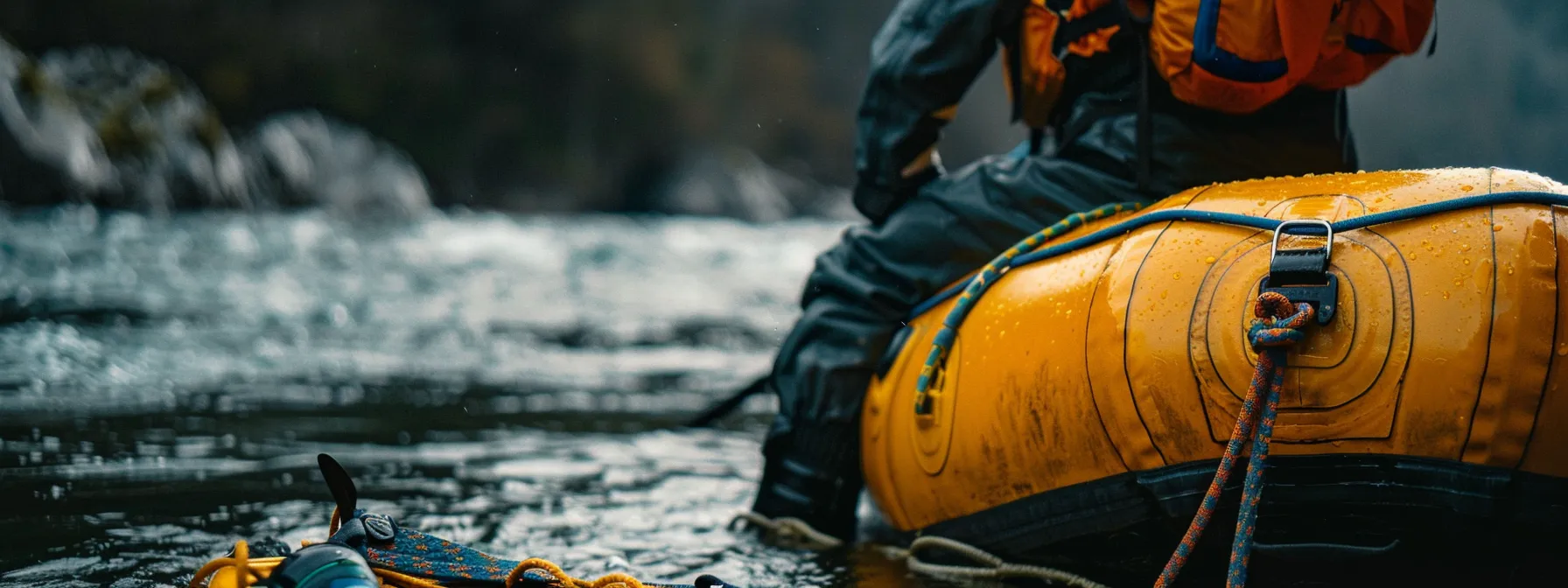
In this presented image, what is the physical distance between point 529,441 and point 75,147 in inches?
768

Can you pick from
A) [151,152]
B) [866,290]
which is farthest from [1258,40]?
[151,152]

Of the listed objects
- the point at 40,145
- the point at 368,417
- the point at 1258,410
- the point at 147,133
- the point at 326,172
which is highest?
the point at 326,172

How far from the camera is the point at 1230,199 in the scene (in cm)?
194

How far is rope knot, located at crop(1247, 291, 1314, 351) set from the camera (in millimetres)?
1626

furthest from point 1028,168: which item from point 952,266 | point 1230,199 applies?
point 1230,199

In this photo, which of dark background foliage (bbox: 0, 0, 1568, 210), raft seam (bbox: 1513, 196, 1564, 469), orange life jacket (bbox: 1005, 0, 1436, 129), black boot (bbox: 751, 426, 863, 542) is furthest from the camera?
dark background foliage (bbox: 0, 0, 1568, 210)

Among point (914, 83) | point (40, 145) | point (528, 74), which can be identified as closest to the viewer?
point (914, 83)

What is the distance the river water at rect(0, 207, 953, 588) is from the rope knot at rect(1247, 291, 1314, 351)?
1.05 meters

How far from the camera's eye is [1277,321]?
1.65m

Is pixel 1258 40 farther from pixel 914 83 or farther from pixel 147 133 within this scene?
pixel 147 133

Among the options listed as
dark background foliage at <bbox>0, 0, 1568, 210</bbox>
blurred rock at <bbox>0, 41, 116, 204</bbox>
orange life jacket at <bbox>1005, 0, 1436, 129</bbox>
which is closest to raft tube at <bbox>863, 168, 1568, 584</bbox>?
orange life jacket at <bbox>1005, 0, 1436, 129</bbox>

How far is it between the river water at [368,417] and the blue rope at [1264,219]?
2.55 ft

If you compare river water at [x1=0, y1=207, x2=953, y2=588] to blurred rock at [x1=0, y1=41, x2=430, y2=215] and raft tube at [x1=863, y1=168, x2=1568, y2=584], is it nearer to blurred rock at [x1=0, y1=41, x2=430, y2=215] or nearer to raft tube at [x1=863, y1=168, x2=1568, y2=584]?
raft tube at [x1=863, y1=168, x2=1568, y2=584]

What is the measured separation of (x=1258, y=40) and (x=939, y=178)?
742mm
